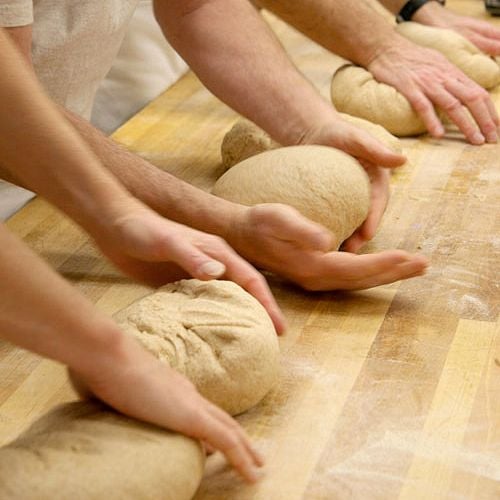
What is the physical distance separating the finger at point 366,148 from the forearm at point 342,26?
699mm

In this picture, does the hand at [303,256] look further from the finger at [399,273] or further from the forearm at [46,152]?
the forearm at [46,152]

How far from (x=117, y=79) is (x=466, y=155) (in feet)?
3.59

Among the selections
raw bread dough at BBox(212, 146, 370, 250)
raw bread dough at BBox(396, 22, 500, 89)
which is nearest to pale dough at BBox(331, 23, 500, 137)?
raw bread dough at BBox(396, 22, 500, 89)

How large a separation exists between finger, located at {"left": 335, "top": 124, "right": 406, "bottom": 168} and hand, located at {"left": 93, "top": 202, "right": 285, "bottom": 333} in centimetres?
51

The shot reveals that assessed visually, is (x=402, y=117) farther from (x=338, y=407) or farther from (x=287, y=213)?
(x=338, y=407)

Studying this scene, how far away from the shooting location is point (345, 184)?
6.45 feet

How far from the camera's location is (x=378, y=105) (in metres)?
2.62

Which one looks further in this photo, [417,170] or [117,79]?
[117,79]

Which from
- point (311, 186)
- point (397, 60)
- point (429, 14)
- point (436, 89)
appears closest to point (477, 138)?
point (436, 89)

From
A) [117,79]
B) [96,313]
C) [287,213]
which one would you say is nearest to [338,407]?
[287,213]

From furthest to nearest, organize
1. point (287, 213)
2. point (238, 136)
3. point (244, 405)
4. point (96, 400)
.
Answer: point (238, 136)
point (287, 213)
point (244, 405)
point (96, 400)

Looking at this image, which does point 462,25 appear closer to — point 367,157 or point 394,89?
point 394,89

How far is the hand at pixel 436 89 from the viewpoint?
103 inches

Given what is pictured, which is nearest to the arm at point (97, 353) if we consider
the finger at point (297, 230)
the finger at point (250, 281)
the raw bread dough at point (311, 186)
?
the finger at point (250, 281)
